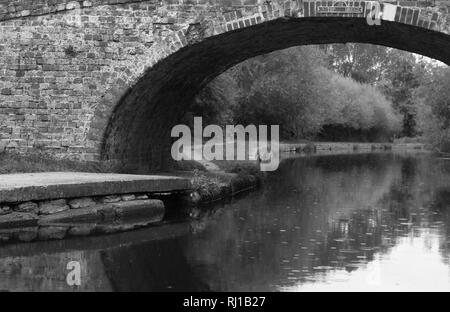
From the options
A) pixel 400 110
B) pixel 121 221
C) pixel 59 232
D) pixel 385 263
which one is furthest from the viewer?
pixel 400 110

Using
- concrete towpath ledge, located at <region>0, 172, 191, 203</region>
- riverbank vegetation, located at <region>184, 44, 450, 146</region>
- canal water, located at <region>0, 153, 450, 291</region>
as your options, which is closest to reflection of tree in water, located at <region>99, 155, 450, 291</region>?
canal water, located at <region>0, 153, 450, 291</region>

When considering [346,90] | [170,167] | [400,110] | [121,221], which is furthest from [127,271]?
[400,110]

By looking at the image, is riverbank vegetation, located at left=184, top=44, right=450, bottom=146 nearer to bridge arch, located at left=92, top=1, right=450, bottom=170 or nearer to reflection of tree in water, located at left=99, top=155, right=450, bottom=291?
bridge arch, located at left=92, top=1, right=450, bottom=170

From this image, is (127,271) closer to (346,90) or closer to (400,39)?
(400,39)

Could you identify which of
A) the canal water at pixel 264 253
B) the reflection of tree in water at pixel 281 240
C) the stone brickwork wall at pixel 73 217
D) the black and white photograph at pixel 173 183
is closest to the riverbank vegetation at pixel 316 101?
the black and white photograph at pixel 173 183

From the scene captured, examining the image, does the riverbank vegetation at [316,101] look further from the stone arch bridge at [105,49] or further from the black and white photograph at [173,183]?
the stone arch bridge at [105,49]

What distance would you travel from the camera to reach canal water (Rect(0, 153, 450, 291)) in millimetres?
7457

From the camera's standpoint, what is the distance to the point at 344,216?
12570mm

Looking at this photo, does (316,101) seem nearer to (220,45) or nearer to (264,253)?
(220,45)

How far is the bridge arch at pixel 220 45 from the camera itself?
12.1 metres

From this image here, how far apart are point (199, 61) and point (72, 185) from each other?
15.8 ft

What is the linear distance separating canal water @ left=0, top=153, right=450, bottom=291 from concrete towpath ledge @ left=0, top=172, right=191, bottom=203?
0.79 metres

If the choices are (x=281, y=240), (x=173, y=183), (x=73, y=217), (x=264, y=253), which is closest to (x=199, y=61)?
(x=173, y=183)

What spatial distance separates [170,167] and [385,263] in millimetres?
9090
